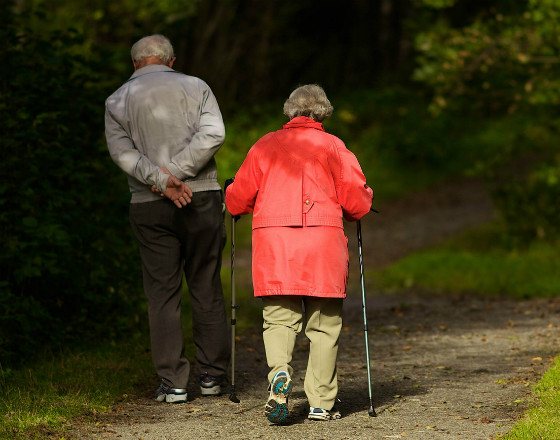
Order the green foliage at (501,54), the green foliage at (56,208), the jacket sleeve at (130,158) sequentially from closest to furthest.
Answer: the jacket sleeve at (130,158), the green foliage at (56,208), the green foliage at (501,54)

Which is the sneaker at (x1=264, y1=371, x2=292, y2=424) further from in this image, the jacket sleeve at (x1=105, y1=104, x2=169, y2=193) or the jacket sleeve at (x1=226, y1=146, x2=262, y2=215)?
the jacket sleeve at (x1=105, y1=104, x2=169, y2=193)

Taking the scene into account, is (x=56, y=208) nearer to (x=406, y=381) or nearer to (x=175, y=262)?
(x=175, y=262)

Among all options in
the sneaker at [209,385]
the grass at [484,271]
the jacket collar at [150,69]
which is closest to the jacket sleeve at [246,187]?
the jacket collar at [150,69]

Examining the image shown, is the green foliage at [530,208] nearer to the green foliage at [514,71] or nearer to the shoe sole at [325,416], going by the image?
the green foliage at [514,71]

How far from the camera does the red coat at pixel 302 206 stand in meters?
5.18

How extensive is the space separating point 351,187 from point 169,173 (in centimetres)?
115

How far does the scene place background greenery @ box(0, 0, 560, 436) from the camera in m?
6.98

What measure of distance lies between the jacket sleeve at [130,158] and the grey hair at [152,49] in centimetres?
41

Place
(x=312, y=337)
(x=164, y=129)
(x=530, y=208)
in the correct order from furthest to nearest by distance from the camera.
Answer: (x=530, y=208) → (x=164, y=129) → (x=312, y=337)

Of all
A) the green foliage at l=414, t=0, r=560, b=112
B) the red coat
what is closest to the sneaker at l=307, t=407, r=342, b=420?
the red coat

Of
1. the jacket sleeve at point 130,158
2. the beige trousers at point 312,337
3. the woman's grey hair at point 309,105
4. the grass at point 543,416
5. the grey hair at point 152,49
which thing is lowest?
the grass at point 543,416

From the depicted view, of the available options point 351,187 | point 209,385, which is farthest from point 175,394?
point 351,187

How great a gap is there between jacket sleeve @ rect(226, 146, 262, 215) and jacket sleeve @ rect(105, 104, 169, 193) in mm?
458

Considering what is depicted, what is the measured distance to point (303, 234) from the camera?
5.21 meters
